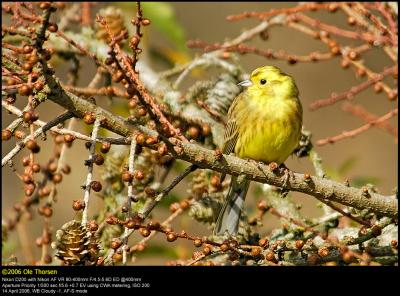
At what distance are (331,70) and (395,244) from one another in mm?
7343

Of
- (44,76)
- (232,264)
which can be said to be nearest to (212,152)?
(44,76)

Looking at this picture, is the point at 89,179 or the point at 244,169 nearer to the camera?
the point at 89,179

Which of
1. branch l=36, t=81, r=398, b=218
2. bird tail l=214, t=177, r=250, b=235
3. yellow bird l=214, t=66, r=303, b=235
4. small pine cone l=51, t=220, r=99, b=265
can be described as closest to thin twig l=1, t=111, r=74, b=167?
branch l=36, t=81, r=398, b=218

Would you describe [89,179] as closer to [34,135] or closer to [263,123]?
[34,135]

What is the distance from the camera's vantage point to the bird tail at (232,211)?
139 inches

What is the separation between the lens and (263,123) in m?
3.77

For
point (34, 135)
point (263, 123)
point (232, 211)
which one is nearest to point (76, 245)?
point (34, 135)

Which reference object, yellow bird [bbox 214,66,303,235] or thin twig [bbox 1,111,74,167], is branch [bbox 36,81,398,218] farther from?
yellow bird [bbox 214,66,303,235]

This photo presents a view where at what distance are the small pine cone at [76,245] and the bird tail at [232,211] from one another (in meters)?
1.18

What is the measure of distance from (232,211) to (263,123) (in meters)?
0.45

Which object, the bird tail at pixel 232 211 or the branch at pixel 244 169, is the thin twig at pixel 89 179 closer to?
the branch at pixel 244 169

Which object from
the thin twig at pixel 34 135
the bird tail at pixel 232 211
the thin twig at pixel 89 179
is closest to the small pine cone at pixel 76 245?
the thin twig at pixel 89 179

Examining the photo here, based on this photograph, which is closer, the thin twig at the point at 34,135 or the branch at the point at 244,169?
the thin twig at the point at 34,135
